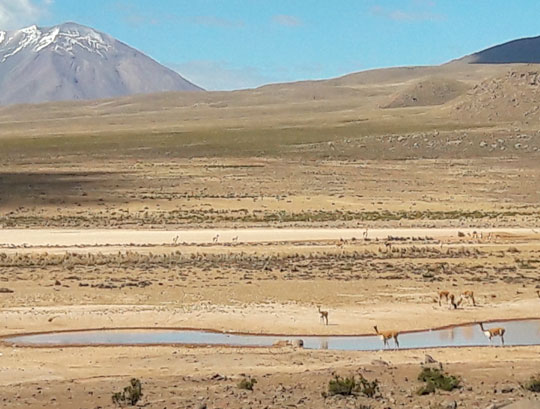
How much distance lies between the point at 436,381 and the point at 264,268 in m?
17.2

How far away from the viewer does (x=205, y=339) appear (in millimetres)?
21031

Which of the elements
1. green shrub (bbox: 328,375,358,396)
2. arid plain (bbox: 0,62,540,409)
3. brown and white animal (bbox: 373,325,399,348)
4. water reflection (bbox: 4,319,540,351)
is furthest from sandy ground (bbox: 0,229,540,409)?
brown and white animal (bbox: 373,325,399,348)

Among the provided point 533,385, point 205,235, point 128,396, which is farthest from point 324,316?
point 205,235

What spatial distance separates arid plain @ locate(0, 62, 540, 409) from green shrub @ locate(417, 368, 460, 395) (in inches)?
7.4

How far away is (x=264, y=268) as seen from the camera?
31891 mm

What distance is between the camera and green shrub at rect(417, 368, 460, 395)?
14641 mm

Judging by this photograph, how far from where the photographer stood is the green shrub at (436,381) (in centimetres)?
1464

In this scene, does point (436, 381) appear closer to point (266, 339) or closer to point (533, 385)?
point (533, 385)

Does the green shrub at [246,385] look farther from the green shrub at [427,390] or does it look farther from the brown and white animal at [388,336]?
the brown and white animal at [388,336]

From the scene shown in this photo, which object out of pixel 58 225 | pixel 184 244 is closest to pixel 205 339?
pixel 184 244

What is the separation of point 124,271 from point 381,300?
9220 mm

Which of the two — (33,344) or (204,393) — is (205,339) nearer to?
(33,344)

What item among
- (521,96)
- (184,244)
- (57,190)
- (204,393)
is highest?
(521,96)

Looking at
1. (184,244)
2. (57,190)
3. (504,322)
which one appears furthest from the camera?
(57,190)
